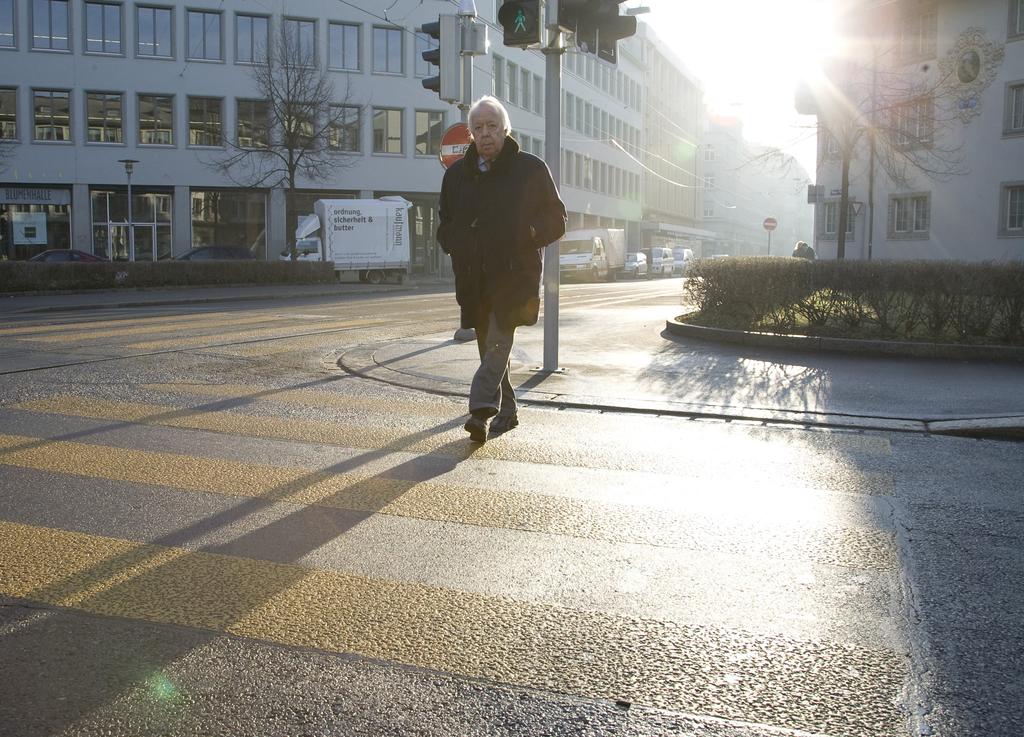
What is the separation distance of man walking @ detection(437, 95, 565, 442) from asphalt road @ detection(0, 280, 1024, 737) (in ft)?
1.92

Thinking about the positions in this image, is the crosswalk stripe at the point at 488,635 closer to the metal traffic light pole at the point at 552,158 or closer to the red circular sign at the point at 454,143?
the metal traffic light pole at the point at 552,158

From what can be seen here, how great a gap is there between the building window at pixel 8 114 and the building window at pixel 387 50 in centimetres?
1613

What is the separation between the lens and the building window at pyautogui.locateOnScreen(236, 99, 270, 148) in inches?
1901

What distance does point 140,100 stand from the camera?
4662 centimetres

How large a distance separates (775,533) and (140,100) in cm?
4724

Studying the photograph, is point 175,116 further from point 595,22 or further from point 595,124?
point 595,22

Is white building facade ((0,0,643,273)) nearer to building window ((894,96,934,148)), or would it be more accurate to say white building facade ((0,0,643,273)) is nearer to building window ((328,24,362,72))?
building window ((328,24,362,72))

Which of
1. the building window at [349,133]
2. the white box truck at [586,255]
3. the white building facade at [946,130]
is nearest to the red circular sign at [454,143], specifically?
the white building facade at [946,130]

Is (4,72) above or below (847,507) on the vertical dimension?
above

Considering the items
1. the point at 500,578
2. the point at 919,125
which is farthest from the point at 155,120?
the point at 500,578

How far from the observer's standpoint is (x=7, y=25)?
44562mm

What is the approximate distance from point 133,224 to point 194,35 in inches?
349

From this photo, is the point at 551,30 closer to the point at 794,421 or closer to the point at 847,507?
the point at 794,421

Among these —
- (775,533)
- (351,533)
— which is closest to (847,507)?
(775,533)
